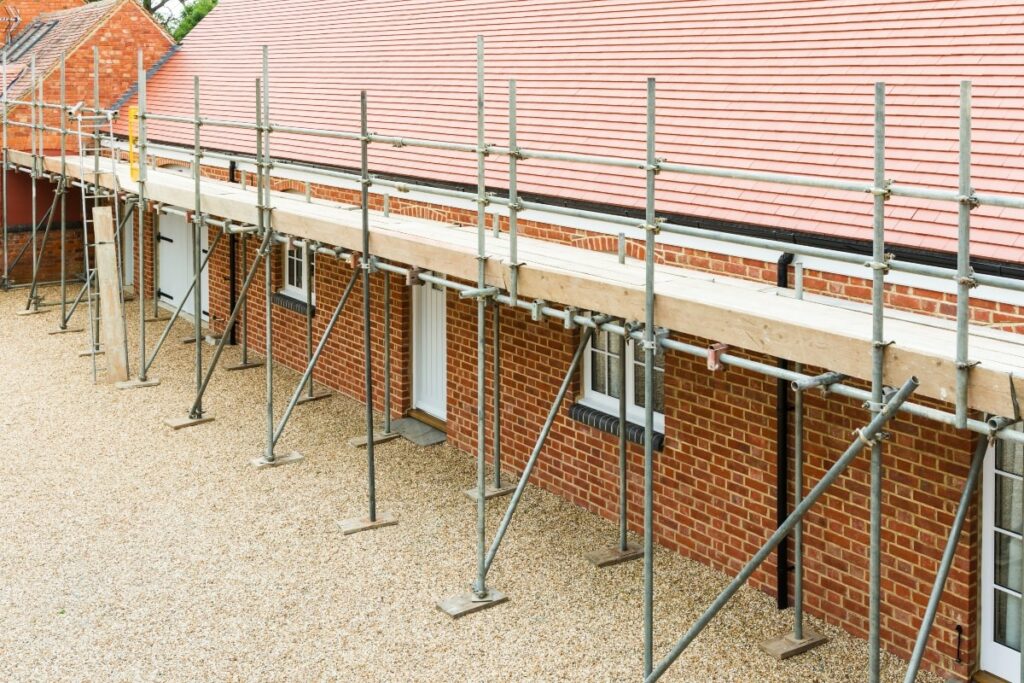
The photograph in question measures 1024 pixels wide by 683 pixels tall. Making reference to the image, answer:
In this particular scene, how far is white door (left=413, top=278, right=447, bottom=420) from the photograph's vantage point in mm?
12906

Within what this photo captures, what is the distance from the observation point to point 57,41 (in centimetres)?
2233

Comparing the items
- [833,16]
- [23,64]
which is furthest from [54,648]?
[23,64]

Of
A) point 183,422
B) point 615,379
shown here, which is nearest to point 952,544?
point 615,379

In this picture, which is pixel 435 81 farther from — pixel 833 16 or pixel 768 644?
pixel 768 644

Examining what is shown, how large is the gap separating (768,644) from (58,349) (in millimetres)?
12503

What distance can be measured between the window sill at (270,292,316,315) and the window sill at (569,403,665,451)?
211 inches

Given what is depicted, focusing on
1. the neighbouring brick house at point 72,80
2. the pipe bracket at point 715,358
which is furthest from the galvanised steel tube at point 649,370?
the neighbouring brick house at point 72,80

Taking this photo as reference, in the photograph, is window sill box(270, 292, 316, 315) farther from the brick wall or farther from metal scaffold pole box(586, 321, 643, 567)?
metal scaffold pole box(586, 321, 643, 567)

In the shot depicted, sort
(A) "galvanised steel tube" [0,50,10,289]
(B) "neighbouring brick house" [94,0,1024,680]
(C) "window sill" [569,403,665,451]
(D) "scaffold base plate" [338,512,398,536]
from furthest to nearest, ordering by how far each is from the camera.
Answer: (A) "galvanised steel tube" [0,50,10,289] < (D) "scaffold base plate" [338,512,398,536] < (C) "window sill" [569,403,665,451] < (B) "neighbouring brick house" [94,0,1024,680]

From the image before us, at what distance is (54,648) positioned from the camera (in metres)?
8.23

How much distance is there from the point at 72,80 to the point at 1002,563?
60.3 feet

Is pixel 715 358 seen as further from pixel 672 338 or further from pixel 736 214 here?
pixel 672 338

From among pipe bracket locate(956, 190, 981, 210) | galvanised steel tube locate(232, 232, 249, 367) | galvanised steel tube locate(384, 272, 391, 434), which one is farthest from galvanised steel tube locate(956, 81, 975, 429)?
galvanised steel tube locate(232, 232, 249, 367)

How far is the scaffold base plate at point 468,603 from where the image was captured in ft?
28.4
